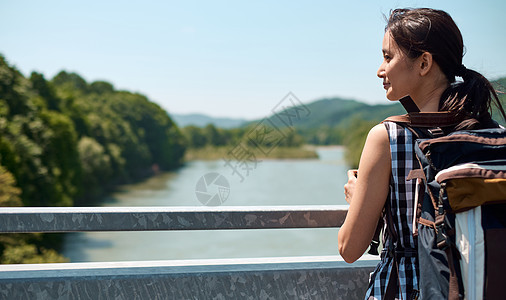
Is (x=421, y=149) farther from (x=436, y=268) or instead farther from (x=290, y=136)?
(x=290, y=136)

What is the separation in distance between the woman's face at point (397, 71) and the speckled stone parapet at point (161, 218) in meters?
0.70

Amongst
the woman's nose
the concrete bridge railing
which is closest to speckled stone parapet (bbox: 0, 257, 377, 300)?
the concrete bridge railing

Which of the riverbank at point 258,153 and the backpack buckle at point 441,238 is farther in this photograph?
the riverbank at point 258,153

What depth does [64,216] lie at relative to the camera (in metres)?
1.92

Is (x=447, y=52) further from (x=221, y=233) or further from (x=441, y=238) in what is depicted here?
(x=221, y=233)

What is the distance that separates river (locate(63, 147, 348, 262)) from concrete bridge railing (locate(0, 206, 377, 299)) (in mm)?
23574

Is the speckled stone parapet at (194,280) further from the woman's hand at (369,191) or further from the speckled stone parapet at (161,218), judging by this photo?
the woman's hand at (369,191)

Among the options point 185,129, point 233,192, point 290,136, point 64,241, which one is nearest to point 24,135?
point 64,241

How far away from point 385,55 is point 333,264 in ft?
3.12

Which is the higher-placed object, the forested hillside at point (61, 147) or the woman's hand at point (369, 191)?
the woman's hand at point (369, 191)

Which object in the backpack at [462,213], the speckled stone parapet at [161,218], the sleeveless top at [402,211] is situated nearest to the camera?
the backpack at [462,213]

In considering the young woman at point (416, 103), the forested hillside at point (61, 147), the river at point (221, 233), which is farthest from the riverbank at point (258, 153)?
the young woman at point (416, 103)

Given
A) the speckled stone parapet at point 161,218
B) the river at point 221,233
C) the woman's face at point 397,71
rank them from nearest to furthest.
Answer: the woman's face at point 397,71 → the speckled stone parapet at point 161,218 → the river at point 221,233

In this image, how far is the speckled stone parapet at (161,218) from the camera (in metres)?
1.92
